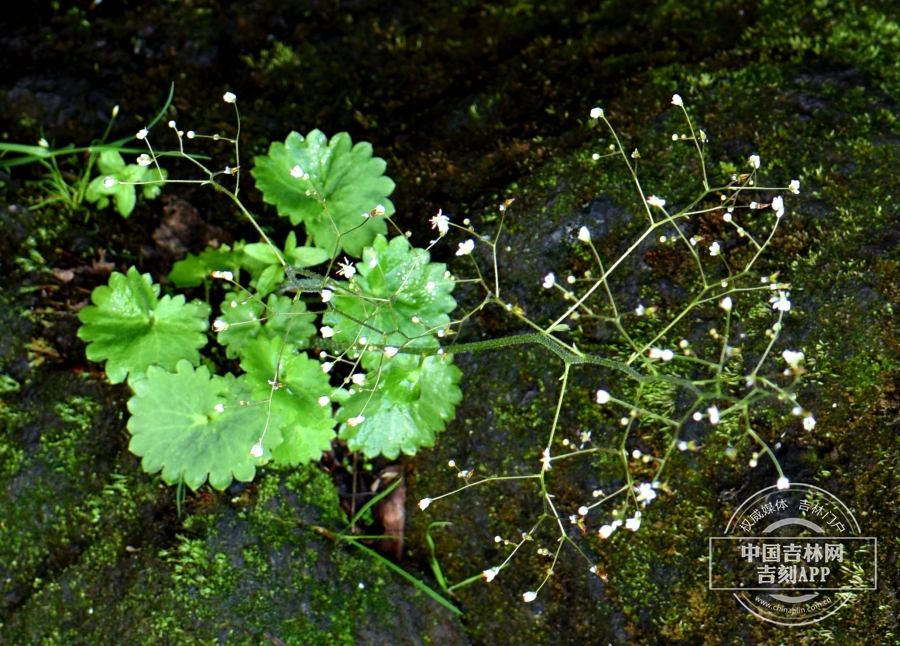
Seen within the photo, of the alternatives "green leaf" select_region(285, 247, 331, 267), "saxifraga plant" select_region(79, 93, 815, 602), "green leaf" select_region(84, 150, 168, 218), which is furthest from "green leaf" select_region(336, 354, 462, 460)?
"green leaf" select_region(84, 150, 168, 218)

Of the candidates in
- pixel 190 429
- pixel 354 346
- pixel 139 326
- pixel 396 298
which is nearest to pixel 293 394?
pixel 354 346

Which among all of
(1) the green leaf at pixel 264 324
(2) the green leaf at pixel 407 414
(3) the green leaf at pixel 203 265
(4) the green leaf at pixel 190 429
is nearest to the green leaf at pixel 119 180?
(3) the green leaf at pixel 203 265

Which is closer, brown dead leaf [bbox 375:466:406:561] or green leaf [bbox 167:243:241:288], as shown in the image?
green leaf [bbox 167:243:241:288]

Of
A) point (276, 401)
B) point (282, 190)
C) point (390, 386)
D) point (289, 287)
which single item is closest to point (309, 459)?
point (276, 401)

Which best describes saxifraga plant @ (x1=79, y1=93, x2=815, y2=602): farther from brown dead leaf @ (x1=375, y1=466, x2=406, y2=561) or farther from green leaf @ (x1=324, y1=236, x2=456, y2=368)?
brown dead leaf @ (x1=375, y1=466, x2=406, y2=561)

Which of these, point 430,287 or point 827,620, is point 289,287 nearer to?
point 430,287
